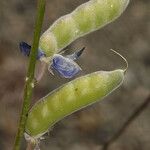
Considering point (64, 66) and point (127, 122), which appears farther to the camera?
point (127, 122)

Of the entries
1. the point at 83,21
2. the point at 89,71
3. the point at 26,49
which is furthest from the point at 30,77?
the point at 89,71

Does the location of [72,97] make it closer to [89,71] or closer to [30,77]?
[30,77]

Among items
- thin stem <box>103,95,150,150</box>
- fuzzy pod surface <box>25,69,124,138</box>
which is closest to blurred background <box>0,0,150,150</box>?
thin stem <box>103,95,150,150</box>

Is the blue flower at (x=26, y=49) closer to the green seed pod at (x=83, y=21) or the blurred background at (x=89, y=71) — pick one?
the green seed pod at (x=83, y=21)

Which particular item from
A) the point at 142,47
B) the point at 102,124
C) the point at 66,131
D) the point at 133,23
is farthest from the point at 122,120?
the point at 133,23

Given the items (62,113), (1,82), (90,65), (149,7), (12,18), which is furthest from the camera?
(149,7)

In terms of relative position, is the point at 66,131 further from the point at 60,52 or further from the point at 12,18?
the point at 60,52
